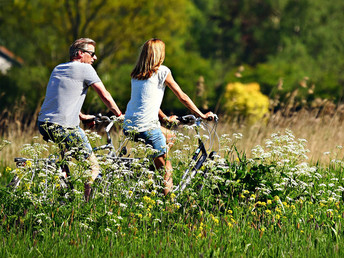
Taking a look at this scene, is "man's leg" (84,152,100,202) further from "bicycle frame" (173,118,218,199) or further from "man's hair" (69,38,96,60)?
"man's hair" (69,38,96,60)

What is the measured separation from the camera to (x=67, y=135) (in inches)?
192

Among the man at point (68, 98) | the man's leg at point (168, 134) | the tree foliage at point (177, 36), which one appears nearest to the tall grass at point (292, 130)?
the tree foliage at point (177, 36)

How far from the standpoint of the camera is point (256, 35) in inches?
1442

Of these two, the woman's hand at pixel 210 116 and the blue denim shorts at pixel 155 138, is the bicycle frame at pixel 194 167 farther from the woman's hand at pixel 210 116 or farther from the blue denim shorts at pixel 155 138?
the blue denim shorts at pixel 155 138

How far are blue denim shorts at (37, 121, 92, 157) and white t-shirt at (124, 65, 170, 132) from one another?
0.50m

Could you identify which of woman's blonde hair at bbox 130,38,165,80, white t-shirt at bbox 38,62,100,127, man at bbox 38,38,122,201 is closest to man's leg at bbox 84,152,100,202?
man at bbox 38,38,122,201

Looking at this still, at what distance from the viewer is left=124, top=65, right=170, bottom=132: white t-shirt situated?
211 inches

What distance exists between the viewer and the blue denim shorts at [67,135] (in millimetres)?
4805

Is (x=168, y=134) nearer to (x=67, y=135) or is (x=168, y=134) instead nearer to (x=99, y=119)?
(x=99, y=119)

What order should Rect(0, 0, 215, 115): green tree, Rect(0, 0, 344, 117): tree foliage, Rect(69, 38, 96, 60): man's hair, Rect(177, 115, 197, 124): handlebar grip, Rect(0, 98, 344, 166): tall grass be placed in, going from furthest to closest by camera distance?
Rect(0, 0, 215, 115): green tree < Rect(0, 0, 344, 117): tree foliage < Rect(0, 98, 344, 166): tall grass < Rect(177, 115, 197, 124): handlebar grip < Rect(69, 38, 96, 60): man's hair

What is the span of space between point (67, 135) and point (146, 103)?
0.86m

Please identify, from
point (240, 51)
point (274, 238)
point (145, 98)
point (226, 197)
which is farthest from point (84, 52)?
point (240, 51)

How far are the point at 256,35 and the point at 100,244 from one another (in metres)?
33.6

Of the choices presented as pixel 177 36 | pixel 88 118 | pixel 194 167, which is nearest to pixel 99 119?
pixel 88 118
